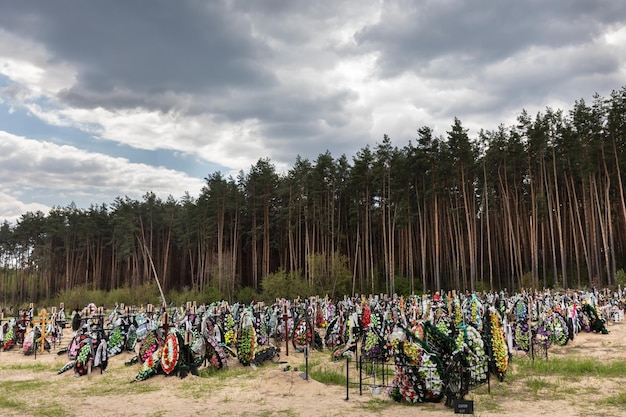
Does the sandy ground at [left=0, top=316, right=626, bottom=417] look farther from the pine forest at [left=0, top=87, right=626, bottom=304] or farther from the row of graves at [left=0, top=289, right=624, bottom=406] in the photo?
the pine forest at [left=0, top=87, right=626, bottom=304]

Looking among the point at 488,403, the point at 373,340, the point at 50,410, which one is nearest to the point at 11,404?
the point at 50,410

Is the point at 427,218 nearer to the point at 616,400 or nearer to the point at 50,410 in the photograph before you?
the point at 616,400

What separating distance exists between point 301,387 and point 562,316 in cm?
1350

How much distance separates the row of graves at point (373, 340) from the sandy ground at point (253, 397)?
0.45m

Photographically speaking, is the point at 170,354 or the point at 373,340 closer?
the point at 170,354

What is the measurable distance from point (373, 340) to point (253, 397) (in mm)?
4757

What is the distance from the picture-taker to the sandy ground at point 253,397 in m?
9.62

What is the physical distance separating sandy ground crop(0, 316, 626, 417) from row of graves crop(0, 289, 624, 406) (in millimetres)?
449

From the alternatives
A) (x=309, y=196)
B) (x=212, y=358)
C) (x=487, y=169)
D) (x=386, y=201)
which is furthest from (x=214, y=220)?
(x=212, y=358)

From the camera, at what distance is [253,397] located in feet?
36.4

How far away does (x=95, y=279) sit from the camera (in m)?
63.3

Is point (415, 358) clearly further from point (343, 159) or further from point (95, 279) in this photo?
point (95, 279)

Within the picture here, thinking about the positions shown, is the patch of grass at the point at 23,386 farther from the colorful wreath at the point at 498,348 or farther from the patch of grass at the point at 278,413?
the colorful wreath at the point at 498,348

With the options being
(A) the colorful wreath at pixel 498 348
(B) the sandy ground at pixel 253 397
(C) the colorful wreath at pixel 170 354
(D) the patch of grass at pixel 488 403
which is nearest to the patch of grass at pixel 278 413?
(B) the sandy ground at pixel 253 397
